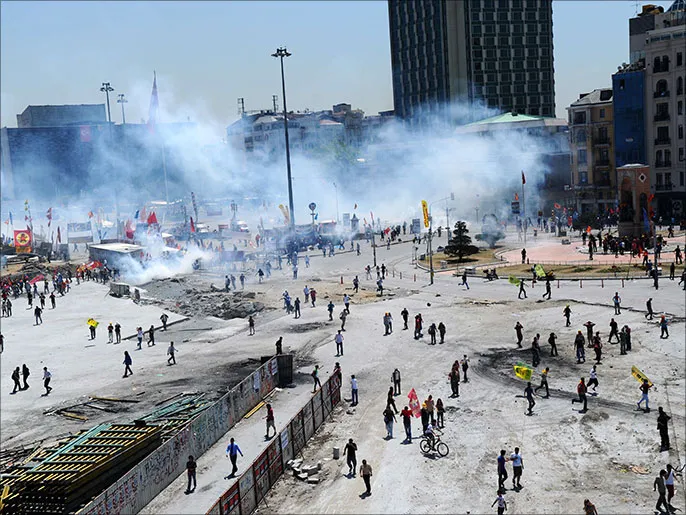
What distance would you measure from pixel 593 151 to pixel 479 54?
1829 inches

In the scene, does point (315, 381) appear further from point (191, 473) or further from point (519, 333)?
point (519, 333)

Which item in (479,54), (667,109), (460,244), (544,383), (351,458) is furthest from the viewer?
(479,54)

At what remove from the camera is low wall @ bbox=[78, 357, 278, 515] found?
18.5 metres

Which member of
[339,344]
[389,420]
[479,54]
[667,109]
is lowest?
[389,420]

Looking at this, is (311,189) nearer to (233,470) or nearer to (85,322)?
(85,322)

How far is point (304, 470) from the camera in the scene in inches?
845

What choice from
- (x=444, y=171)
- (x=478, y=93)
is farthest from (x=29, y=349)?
(x=478, y=93)

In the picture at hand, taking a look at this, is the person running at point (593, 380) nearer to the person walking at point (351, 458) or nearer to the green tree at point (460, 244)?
the person walking at point (351, 458)

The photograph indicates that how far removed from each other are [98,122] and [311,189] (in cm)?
5915

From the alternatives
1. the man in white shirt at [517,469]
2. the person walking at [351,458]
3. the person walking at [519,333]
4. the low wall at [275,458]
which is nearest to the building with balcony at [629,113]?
the person walking at [519,333]

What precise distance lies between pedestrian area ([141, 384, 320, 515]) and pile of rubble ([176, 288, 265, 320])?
57.4 ft

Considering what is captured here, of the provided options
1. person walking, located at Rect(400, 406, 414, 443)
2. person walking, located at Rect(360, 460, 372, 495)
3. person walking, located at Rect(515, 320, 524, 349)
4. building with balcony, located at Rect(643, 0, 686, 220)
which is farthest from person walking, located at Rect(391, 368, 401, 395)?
building with balcony, located at Rect(643, 0, 686, 220)

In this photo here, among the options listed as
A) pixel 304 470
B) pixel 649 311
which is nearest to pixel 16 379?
pixel 304 470

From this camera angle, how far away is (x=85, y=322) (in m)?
46.5
